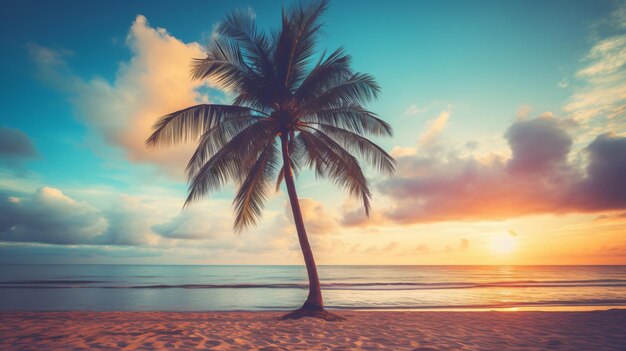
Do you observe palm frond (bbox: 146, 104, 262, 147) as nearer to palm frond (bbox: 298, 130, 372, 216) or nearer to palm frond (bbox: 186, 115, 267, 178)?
palm frond (bbox: 186, 115, 267, 178)

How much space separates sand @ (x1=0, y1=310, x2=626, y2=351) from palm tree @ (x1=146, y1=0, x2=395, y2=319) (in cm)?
184

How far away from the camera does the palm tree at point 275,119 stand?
955 centimetres

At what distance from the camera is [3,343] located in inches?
236

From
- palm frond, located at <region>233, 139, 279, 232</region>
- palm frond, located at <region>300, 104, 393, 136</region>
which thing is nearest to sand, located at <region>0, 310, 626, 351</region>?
palm frond, located at <region>233, 139, 279, 232</region>

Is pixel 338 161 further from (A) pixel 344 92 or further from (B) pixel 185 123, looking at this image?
(B) pixel 185 123

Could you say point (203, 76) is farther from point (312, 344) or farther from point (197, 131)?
point (312, 344)

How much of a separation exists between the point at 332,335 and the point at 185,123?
7380mm

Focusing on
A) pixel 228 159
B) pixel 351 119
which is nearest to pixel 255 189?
pixel 228 159

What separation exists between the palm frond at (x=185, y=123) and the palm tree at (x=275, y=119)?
0.10 ft

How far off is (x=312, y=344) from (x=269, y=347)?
90cm

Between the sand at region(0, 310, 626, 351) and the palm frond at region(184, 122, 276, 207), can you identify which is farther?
the palm frond at region(184, 122, 276, 207)

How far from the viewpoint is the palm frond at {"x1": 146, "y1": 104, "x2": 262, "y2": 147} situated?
9.41 metres

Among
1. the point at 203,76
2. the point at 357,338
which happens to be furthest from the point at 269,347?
the point at 203,76

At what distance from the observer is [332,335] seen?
7.07 meters
